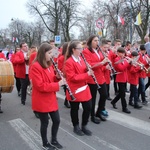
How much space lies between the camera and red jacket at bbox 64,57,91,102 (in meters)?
4.07

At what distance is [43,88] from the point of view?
3.40 m

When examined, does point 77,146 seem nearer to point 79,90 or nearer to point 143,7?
point 79,90

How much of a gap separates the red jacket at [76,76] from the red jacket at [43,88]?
1.54ft

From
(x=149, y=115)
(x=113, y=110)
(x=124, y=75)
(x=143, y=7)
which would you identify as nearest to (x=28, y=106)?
(x=113, y=110)

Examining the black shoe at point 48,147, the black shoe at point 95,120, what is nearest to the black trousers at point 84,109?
the black shoe at point 95,120

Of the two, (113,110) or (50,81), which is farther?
(113,110)

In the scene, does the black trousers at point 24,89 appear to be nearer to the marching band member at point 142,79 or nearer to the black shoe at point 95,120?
the black shoe at point 95,120

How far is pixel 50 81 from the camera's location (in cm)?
362

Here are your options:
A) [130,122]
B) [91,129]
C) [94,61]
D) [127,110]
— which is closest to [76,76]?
[94,61]

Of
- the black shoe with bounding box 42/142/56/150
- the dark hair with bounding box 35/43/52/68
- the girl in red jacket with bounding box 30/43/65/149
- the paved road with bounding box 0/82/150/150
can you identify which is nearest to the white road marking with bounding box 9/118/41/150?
the paved road with bounding box 0/82/150/150

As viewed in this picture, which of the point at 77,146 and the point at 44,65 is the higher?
the point at 44,65

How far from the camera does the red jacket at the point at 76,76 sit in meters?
4.07

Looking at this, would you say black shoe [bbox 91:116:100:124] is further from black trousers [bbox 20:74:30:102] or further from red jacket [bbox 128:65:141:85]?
black trousers [bbox 20:74:30:102]

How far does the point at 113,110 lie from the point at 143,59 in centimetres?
194
